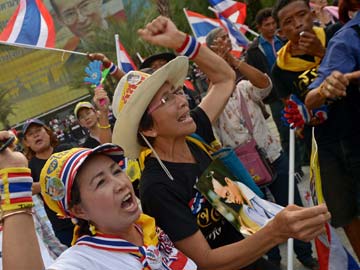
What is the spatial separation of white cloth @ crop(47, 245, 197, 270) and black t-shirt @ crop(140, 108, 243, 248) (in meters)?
0.35

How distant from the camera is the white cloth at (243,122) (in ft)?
15.3

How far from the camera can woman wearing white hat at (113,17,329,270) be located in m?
2.28

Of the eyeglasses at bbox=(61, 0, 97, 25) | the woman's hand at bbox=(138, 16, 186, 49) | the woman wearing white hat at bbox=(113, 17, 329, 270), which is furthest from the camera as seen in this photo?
the eyeglasses at bbox=(61, 0, 97, 25)

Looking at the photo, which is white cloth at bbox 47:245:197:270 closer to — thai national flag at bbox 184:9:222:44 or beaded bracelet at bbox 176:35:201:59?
beaded bracelet at bbox 176:35:201:59

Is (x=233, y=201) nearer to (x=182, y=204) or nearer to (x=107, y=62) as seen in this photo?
(x=182, y=204)

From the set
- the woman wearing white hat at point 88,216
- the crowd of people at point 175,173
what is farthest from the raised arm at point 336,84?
the woman wearing white hat at point 88,216

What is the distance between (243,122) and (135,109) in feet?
7.40

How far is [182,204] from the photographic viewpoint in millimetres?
2449

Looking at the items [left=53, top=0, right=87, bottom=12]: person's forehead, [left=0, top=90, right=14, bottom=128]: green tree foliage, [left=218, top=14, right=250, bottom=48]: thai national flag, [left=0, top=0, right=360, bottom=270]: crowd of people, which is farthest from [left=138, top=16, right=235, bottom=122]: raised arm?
[left=53, top=0, right=87, bottom=12]: person's forehead

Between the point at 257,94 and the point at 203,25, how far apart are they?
4916 millimetres

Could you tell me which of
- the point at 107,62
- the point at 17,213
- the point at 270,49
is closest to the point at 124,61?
the point at 270,49

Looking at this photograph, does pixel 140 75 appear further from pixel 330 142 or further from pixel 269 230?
pixel 330 142

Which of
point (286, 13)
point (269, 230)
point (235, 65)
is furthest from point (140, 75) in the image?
point (235, 65)

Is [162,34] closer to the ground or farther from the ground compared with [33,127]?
farther from the ground
